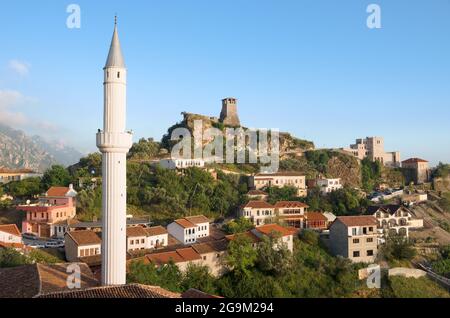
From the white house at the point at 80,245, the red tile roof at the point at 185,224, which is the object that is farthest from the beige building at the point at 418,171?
the white house at the point at 80,245

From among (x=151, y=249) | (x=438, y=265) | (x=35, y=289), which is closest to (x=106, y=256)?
(x=35, y=289)

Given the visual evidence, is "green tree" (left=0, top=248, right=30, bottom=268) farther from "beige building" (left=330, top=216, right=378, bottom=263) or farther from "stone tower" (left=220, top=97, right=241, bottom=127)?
"stone tower" (left=220, top=97, right=241, bottom=127)

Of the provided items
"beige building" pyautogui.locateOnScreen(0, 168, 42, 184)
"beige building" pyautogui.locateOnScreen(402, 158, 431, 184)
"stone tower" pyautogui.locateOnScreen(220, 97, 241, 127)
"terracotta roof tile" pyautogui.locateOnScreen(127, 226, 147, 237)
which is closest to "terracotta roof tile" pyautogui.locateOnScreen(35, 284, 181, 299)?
"terracotta roof tile" pyautogui.locateOnScreen(127, 226, 147, 237)

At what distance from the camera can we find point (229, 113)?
62.6 metres

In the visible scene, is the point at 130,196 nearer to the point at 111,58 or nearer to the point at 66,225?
the point at 66,225

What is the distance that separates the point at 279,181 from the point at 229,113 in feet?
63.1

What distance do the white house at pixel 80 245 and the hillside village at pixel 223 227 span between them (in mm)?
57

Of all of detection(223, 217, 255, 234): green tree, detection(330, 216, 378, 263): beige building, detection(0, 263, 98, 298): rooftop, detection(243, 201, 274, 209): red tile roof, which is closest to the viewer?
detection(0, 263, 98, 298): rooftop

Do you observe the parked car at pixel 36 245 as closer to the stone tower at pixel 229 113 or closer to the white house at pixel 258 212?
the white house at pixel 258 212

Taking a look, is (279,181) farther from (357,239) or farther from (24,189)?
(24,189)

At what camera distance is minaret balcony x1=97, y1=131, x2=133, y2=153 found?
1716 centimetres

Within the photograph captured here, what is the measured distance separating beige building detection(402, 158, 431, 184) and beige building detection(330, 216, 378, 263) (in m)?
34.3
